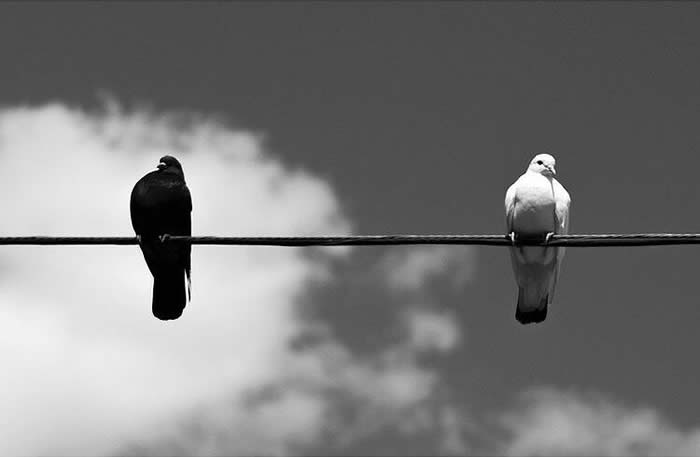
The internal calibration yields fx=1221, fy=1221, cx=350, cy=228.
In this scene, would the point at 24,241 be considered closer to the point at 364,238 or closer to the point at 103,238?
the point at 103,238

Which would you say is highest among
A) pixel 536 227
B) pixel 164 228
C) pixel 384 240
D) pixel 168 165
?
pixel 168 165

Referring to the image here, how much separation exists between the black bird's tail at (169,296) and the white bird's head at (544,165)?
2687 mm

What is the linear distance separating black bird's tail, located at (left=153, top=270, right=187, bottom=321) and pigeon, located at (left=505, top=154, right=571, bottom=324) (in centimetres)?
234

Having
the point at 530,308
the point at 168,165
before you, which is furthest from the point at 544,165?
the point at 168,165

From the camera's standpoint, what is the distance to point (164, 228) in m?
8.28

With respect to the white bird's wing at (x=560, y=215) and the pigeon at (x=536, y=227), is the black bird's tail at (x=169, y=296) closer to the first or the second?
the pigeon at (x=536, y=227)

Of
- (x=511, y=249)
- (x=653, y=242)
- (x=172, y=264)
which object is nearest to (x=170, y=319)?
(x=172, y=264)

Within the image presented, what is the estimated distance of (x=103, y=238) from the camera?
237 inches

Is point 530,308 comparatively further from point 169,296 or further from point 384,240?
point 384,240

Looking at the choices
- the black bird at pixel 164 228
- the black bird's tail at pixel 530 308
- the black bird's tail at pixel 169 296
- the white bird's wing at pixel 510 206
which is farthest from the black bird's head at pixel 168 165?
the black bird's tail at pixel 530 308

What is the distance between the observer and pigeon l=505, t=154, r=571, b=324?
27.9ft

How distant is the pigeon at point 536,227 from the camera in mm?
8500

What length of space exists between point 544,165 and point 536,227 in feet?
2.13

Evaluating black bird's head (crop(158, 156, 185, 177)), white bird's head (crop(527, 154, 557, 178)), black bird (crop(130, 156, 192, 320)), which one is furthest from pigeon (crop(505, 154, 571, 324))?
black bird's head (crop(158, 156, 185, 177))
